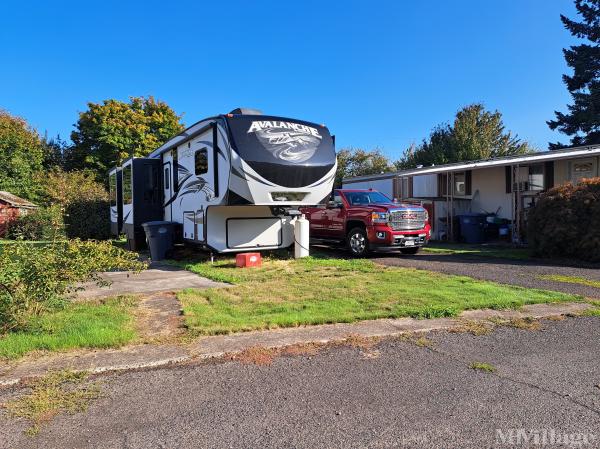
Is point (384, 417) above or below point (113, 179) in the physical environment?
below

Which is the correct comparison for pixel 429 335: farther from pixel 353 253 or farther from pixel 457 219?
pixel 457 219

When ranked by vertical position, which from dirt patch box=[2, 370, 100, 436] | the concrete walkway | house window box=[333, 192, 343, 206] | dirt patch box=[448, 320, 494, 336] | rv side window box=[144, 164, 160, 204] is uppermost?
rv side window box=[144, 164, 160, 204]

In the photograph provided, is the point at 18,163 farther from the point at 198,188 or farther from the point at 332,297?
the point at 332,297

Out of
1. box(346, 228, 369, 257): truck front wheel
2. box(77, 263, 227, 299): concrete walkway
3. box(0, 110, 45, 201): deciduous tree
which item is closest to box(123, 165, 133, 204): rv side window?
box(77, 263, 227, 299): concrete walkway

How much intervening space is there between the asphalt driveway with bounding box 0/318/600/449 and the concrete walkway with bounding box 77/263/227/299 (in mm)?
3690

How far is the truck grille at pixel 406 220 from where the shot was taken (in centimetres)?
1209

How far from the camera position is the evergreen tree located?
30422mm

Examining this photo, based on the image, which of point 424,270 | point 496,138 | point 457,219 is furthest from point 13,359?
point 496,138

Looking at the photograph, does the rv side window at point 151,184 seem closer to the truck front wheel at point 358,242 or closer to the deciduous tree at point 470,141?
the truck front wheel at point 358,242

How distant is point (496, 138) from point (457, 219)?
24.2 meters

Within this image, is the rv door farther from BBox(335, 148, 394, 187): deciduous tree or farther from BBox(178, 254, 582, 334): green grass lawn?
BBox(335, 148, 394, 187): deciduous tree

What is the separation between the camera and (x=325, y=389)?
3721mm

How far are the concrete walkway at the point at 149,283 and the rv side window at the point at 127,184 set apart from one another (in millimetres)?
4680

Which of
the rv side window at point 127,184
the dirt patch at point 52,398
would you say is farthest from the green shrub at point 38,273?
the rv side window at point 127,184
